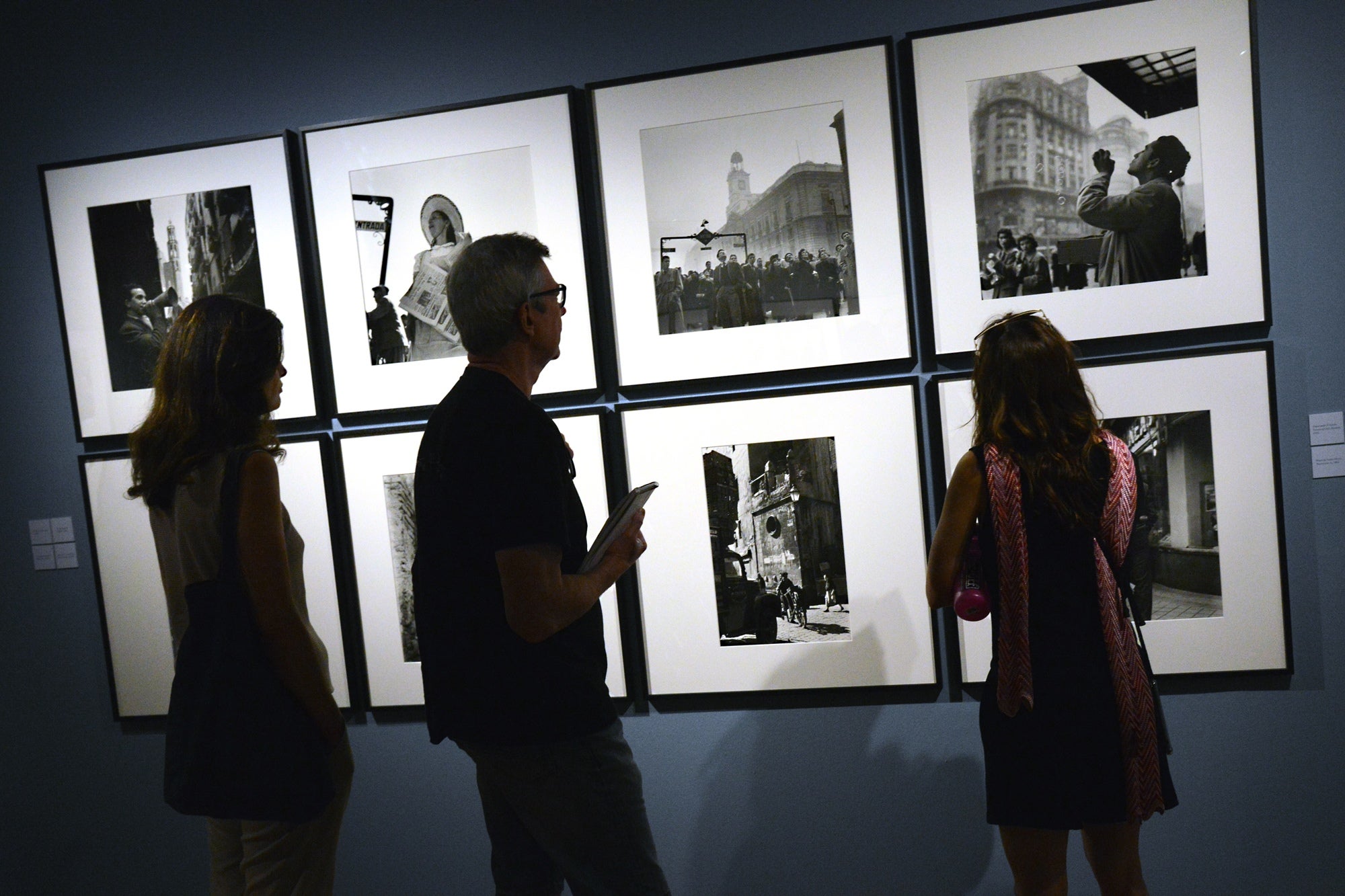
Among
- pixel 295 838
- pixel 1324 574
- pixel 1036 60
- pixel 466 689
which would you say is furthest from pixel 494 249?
pixel 1324 574

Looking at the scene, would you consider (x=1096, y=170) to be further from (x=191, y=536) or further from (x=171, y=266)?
(x=171, y=266)

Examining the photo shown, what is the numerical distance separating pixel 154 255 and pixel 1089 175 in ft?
8.99

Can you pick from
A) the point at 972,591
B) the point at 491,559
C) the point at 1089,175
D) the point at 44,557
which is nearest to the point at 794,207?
the point at 1089,175

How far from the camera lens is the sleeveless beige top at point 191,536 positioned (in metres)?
1.72

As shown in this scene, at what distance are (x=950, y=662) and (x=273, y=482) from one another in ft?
5.91

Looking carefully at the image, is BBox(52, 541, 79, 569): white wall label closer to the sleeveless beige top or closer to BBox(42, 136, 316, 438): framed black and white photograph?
BBox(42, 136, 316, 438): framed black and white photograph

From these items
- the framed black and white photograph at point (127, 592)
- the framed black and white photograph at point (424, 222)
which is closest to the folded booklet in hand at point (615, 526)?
the framed black and white photograph at point (424, 222)

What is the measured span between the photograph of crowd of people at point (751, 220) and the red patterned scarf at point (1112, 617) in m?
0.87

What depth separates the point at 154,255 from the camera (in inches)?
110

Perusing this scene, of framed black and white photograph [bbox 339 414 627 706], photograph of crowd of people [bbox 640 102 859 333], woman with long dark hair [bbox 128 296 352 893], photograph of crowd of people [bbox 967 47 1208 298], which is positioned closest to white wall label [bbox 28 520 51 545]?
framed black and white photograph [bbox 339 414 627 706]

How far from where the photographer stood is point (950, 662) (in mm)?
2500

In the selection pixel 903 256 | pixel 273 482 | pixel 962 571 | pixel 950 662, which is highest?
pixel 903 256

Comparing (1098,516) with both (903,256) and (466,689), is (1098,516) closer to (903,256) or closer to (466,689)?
(903,256)

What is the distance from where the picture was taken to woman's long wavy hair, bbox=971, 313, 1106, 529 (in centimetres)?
175
